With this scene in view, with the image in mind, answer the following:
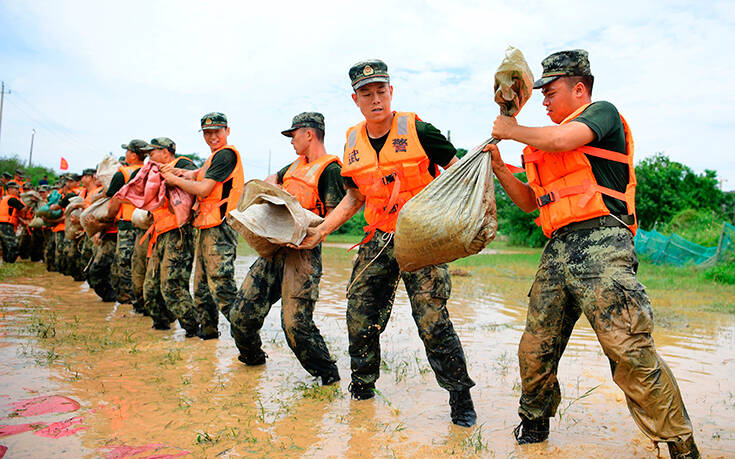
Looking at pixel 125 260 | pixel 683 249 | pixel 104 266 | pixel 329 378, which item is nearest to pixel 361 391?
pixel 329 378

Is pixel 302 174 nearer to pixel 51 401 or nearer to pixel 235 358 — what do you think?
pixel 235 358

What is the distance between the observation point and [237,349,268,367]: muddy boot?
16.1ft

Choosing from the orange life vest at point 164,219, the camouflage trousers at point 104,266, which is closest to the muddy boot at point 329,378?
the orange life vest at point 164,219

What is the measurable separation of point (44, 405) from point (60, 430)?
1.78ft

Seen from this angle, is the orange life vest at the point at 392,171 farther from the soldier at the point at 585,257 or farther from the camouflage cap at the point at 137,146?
the camouflage cap at the point at 137,146

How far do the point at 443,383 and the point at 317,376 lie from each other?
49.9 inches

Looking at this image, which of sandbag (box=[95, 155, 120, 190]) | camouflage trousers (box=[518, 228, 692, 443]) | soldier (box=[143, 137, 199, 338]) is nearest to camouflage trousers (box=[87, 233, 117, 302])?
sandbag (box=[95, 155, 120, 190])

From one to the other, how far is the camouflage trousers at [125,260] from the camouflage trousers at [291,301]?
369 centimetres

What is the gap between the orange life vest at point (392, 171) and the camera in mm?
3721

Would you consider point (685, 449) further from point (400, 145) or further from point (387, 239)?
point (400, 145)

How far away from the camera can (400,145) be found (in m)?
3.74

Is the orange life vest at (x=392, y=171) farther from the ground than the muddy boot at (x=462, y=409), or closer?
farther from the ground

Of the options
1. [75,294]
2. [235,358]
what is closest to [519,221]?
[75,294]

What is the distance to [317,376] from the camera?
4523 mm
